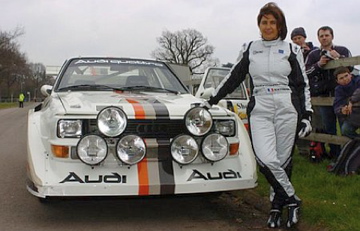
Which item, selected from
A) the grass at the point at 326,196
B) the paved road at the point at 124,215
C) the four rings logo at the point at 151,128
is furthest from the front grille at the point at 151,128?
the grass at the point at 326,196

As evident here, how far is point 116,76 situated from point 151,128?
1.69m

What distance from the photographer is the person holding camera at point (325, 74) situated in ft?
21.3

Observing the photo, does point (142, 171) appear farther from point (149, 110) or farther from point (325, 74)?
point (325, 74)

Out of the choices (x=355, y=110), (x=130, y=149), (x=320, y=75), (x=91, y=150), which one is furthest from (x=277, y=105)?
(x=320, y=75)

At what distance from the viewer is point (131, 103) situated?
170 inches

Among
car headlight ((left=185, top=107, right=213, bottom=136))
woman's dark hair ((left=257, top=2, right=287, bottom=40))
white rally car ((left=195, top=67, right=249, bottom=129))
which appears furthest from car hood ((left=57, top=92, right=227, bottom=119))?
white rally car ((left=195, top=67, right=249, bottom=129))

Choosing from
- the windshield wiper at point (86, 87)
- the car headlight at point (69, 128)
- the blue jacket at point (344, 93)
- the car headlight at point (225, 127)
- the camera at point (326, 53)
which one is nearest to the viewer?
the car headlight at point (69, 128)

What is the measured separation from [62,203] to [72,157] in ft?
3.92

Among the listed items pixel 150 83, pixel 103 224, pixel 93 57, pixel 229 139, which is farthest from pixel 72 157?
pixel 93 57

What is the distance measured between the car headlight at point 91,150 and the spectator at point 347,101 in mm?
3232

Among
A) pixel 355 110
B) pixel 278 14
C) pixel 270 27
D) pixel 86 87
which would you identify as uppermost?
pixel 278 14

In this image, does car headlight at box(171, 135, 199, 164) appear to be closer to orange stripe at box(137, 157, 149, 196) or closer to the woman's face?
orange stripe at box(137, 157, 149, 196)

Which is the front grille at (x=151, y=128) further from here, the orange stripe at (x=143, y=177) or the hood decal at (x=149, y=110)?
the orange stripe at (x=143, y=177)

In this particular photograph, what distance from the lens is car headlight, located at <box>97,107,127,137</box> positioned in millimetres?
3945
